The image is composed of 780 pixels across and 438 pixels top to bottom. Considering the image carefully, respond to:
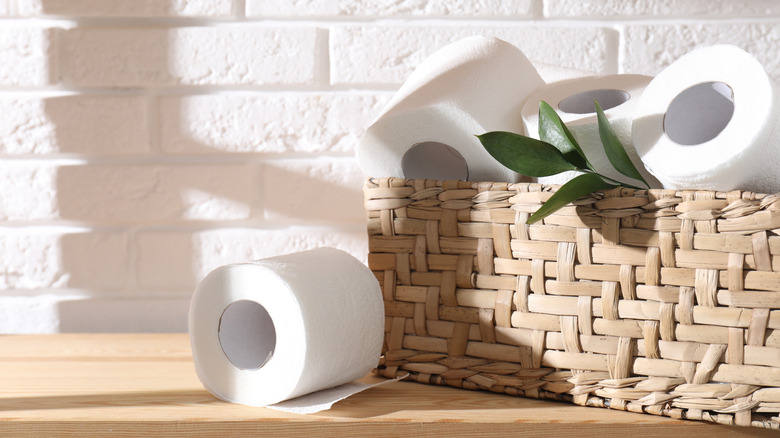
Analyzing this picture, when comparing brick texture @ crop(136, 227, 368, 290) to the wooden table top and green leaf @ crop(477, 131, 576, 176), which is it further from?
green leaf @ crop(477, 131, 576, 176)

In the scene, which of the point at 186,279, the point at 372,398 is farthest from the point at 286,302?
the point at 186,279

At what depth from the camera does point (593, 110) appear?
0.55 m

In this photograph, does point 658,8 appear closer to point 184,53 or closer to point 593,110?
point 593,110

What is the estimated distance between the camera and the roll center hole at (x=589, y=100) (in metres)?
0.54

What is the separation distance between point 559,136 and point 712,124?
10cm

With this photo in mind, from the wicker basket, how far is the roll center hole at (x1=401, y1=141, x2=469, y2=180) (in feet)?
0.11

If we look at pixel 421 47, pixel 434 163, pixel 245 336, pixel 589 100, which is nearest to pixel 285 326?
pixel 245 336

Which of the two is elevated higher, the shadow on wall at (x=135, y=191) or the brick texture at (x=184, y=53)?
the brick texture at (x=184, y=53)

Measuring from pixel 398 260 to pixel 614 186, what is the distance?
181mm

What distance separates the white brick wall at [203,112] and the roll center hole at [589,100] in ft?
0.76

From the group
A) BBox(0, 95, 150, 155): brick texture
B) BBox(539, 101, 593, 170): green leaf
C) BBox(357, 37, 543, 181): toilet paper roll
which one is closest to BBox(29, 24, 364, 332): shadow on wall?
BBox(0, 95, 150, 155): brick texture

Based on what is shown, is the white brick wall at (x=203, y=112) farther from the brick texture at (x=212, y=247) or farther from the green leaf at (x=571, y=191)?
the green leaf at (x=571, y=191)

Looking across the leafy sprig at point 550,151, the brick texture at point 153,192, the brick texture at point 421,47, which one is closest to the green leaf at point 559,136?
the leafy sprig at point 550,151

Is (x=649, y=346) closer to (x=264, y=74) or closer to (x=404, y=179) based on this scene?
(x=404, y=179)
